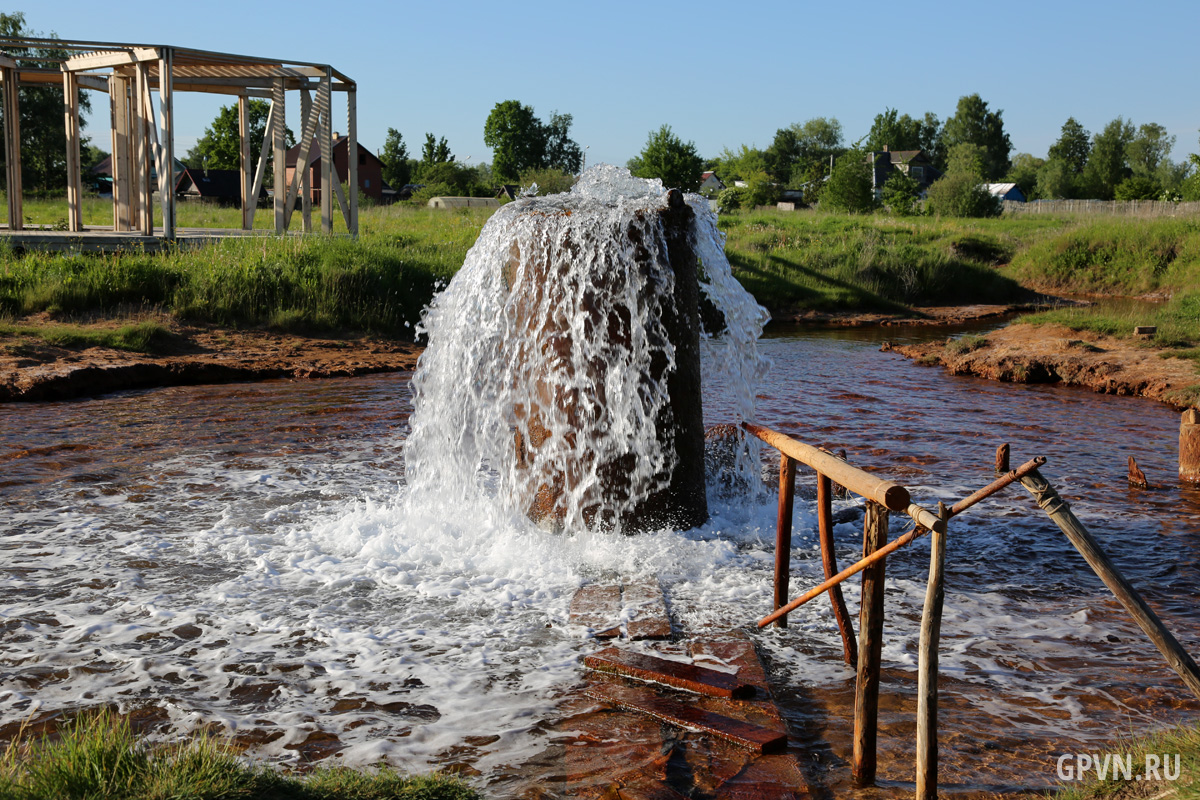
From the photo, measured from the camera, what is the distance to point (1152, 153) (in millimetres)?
105062

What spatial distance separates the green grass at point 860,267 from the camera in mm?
25250

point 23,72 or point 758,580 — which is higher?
point 23,72

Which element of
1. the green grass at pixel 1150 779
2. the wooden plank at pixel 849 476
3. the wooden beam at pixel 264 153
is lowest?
the green grass at pixel 1150 779

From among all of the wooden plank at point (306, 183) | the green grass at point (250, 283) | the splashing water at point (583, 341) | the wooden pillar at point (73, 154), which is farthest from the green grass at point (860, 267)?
the splashing water at point (583, 341)

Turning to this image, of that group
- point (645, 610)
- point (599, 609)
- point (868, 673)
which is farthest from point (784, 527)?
point (868, 673)

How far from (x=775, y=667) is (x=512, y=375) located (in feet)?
8.85

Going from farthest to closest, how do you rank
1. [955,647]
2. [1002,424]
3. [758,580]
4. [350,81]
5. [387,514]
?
[350,81] < [1002,424] < [387,514] < [758,580] < [955,647]

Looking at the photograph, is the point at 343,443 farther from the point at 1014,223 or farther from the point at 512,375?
the point at 1014,223

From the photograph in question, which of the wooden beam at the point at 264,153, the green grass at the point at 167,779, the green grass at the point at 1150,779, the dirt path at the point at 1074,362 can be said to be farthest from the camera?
the wooden beam at the point at 264,153

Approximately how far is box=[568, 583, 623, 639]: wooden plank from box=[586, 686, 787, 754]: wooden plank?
675 millimetres

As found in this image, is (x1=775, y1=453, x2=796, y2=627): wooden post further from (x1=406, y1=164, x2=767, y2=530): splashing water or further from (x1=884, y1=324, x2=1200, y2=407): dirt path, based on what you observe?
(x1=884, y1=324, x2=1200, y2=407): dirt path

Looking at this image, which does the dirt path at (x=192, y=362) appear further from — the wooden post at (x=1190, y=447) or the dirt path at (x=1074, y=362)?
the wooden post at (x=1190, y=447)

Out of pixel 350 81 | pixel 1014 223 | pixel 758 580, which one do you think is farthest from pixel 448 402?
pixel 1014 223

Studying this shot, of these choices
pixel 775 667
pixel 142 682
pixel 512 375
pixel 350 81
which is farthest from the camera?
pixel 350 81
